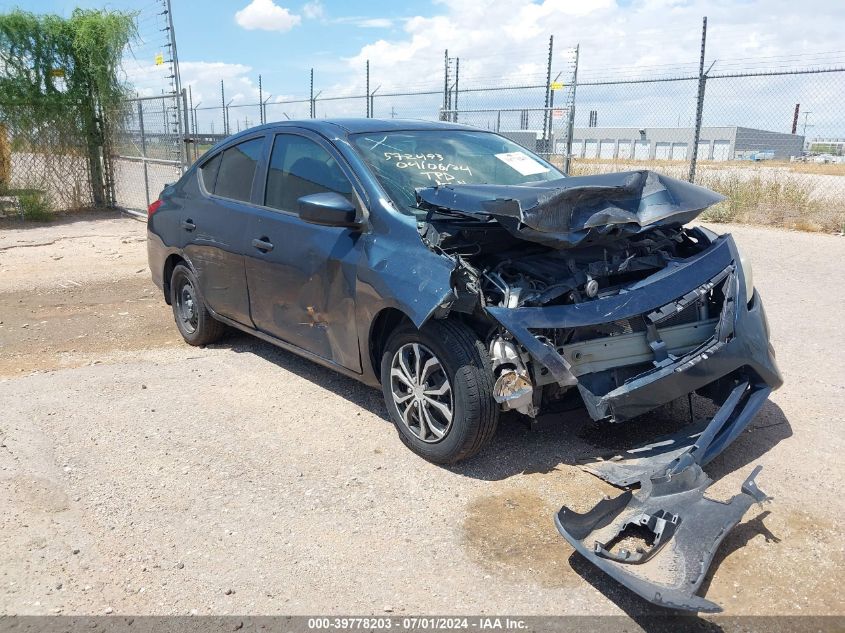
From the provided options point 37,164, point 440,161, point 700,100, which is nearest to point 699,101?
point 700,100

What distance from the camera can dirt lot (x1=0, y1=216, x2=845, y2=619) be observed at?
2.78 metres

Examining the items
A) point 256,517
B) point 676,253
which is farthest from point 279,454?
point 676,253

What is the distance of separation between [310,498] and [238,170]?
8.90 feet

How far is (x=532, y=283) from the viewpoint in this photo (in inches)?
139

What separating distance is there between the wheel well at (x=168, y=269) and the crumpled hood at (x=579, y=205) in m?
2.95

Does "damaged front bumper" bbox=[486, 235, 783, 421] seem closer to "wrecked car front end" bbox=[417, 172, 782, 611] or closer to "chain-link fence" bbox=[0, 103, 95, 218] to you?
"wrecked car front end" bbox=[417, 172, 782, 611]

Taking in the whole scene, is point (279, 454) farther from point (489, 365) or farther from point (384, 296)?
point (489, 365)

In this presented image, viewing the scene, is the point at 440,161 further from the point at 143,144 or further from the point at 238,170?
the point at 143,144

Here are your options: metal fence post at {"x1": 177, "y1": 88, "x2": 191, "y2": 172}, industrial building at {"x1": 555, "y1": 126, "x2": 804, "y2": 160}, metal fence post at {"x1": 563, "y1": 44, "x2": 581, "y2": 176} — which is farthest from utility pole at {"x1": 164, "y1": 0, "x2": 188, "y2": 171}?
industrial building at {"x1": 555, "y1": 126, "x2": 804, "y2": 160}

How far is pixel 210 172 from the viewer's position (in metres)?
5.57

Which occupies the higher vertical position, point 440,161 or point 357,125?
point 357,125

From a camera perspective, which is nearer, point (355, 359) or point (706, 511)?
point (706, 511)

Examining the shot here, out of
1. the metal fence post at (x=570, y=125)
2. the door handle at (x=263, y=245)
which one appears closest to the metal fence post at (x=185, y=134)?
the metal fence post at (x=570, y=125)

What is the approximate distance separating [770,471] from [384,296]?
220 centimetres
